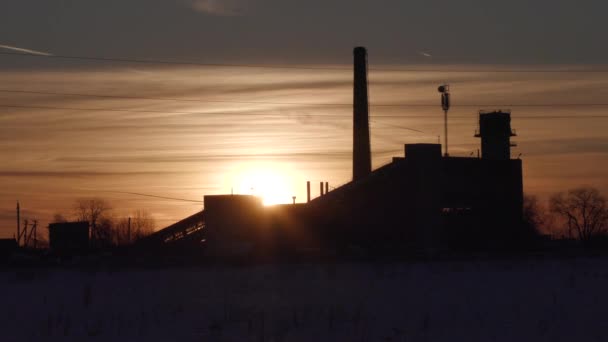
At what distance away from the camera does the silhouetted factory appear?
67.0m

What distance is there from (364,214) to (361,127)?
8691mm

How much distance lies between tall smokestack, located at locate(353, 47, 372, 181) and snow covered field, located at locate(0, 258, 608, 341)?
4196 cm

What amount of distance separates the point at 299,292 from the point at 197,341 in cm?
851

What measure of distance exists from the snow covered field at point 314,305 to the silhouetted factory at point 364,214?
3302 cm

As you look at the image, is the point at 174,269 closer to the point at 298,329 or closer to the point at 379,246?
the point at 298,329

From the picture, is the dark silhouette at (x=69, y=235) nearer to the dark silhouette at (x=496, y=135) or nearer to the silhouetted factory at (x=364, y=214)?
the silhouetted factory at (x=364, y=214)

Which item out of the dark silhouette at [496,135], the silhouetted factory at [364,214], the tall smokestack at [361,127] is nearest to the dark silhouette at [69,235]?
the silhouetted factory at [364,214]

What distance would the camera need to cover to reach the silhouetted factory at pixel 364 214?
67000mm

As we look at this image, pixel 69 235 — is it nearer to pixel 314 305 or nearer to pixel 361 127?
pixel 361 127

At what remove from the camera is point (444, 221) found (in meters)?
73.9

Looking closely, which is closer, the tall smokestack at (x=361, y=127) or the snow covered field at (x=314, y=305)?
the snow covered field at (x=314, y=305)

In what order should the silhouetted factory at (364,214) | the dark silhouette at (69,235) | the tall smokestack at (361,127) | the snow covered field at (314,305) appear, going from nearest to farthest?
the snow covered field at (314,305) < the silhouetted factory at (364,214) < the tall smokestack at (361,127) < the dark silhouette at (69,235)

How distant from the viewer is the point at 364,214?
230ft

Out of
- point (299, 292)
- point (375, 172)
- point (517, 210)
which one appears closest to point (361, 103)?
point (375, 172)
